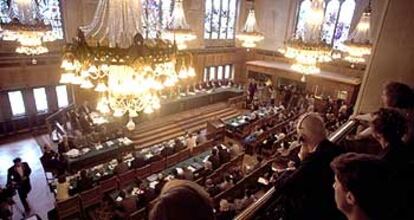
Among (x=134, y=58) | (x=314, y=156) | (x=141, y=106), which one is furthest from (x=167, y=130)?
(x=314, y=156)

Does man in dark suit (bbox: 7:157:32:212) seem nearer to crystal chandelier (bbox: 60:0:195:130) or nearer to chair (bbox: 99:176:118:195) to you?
chair (bbox: 99:176:118:195)

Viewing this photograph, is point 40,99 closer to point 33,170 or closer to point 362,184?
point 33,170

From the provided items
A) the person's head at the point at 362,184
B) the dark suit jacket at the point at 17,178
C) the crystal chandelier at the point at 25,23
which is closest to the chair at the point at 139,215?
the dark suit jacket at the point at 17,178

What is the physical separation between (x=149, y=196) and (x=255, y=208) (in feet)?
20.4

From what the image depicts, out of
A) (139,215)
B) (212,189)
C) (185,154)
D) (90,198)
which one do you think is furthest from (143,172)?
(212,189)

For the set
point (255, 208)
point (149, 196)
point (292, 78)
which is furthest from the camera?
point (292, 78)

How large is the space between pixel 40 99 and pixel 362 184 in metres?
15.1

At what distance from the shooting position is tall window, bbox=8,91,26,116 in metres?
12.5

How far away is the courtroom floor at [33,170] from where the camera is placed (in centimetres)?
827

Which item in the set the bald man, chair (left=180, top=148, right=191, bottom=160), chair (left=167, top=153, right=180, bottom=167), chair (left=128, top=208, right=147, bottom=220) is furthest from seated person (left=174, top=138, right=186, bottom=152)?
the bald man

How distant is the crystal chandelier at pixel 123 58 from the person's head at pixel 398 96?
117 inches

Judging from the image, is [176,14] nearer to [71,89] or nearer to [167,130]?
[167,130]

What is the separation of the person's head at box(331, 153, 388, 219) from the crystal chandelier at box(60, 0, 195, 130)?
3054 mm

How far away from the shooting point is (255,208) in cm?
175
